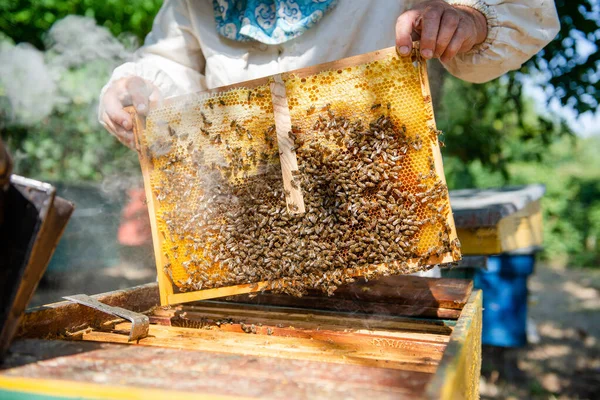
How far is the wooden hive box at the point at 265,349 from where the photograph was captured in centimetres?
132

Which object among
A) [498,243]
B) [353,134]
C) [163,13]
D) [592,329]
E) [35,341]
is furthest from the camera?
[592,329]

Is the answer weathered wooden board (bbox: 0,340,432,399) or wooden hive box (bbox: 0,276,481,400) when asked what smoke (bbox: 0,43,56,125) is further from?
weathered wooden board (bbox: 0,340,432,399)

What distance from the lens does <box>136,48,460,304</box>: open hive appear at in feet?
7.59

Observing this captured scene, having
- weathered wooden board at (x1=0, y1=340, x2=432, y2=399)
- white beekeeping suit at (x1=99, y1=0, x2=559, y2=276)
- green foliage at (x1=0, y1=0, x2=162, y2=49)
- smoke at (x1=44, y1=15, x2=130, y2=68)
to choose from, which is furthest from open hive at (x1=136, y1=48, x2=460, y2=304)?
green foliage at (x1=0, y1=0, x2=162, y2=49)

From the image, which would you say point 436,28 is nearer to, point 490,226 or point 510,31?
point 510,31

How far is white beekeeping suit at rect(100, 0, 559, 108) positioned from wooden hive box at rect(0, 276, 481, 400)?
1254 mm

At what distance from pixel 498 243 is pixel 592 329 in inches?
220

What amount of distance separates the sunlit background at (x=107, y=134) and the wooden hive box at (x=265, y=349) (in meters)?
2.09

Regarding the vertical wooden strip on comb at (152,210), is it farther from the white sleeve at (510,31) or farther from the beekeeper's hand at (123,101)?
the white sleeve at (510,31)

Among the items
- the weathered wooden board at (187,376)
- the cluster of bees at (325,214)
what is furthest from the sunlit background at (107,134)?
the weathered wooden board at (187,376)

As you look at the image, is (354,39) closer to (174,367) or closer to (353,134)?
(353,134)

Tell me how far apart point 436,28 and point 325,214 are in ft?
3.30

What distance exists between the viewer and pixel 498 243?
4.14m

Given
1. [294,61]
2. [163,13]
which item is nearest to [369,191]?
[294,61]
